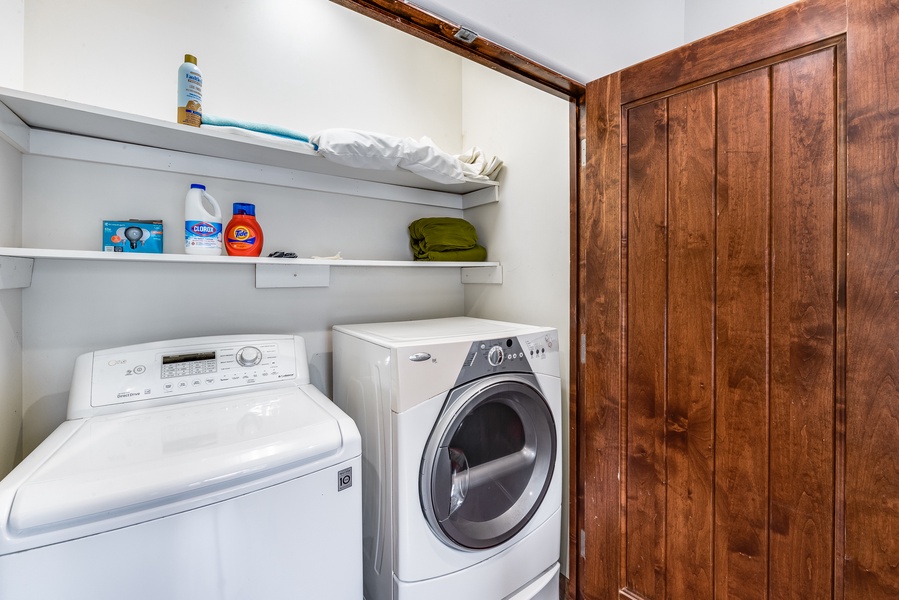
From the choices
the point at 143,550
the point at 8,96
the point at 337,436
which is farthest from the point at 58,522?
the point at 8,96

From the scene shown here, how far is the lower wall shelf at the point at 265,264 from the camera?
3.70 feet

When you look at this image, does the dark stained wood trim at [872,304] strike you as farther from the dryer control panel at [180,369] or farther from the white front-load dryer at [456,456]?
the dryer control panel at [180,369]

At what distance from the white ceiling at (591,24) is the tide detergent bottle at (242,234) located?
99 centimetres

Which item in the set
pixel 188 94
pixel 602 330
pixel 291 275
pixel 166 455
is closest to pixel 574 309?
pixel 602 330

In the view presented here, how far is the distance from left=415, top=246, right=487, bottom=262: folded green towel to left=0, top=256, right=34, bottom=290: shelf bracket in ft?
4.80

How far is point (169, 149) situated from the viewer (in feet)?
4.92

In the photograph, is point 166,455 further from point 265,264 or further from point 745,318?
point 745,318

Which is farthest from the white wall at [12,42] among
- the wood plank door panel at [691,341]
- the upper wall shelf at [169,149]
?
the wood plank door panel at [691,341]

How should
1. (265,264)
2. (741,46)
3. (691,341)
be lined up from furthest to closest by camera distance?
(265,264)
(691,341)
(741,46)

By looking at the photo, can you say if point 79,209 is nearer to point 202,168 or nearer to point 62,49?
point 202,168

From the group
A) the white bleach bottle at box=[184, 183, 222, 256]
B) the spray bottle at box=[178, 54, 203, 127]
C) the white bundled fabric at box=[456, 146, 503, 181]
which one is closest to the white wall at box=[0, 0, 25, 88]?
the spray bottle at box=[178, 54, 203, 127]

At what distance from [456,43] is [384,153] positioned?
588mm

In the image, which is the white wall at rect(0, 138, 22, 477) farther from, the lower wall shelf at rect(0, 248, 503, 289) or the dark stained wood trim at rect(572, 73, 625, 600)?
the dark stained wood trim at rect(572, 73, 625, 600)

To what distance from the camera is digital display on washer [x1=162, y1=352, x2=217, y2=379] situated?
1.33 m
